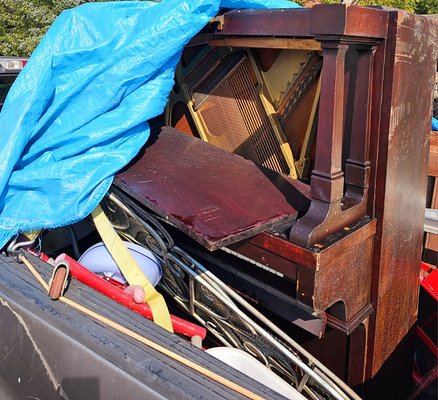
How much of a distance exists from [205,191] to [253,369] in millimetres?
803

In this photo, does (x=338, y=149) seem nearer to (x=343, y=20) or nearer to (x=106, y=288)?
(x=343, y=20)

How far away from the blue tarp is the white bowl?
0.31 m

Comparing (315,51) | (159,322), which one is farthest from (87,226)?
(315,51)

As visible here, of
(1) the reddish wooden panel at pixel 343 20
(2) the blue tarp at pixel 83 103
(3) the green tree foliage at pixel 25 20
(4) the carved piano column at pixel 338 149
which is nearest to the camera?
(1) the reddish wooden panel at pixel 343 20

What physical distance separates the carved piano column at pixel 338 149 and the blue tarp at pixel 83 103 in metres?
0.73

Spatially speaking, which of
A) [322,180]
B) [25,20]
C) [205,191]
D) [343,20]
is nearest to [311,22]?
[343,20]

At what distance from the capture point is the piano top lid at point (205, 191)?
187cm

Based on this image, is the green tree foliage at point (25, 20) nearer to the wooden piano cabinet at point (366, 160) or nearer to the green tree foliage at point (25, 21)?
the green tree foliage at point (25, 21)

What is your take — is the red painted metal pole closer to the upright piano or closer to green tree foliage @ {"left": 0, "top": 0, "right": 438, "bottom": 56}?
the upright piano

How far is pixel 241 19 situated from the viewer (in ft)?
7.26

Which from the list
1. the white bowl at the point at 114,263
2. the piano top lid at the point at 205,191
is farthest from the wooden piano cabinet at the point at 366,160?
the white bowl at the point at 114,263

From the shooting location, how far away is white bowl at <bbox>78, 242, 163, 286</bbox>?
8.00 feet

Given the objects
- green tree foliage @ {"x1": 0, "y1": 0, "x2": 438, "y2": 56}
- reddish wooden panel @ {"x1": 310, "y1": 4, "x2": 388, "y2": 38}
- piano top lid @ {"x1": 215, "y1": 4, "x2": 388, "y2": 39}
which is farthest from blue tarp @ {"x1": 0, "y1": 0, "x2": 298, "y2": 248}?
green tree foliage @ {"x1": 0, "y1": 0, "x2": 438, "y2": 56}

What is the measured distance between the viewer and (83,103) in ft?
7.80
